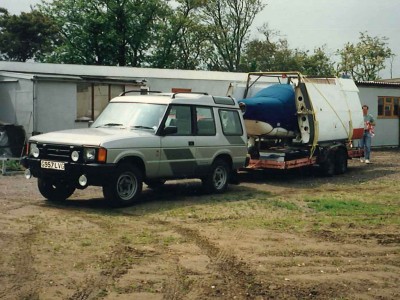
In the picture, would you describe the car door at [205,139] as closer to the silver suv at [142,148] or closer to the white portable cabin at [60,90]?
the silver suv at [142,148]

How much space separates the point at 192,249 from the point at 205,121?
5.15m

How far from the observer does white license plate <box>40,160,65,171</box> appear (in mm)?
10523

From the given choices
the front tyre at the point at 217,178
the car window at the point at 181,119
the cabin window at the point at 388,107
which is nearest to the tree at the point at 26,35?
the cabin window at the point at 388,107

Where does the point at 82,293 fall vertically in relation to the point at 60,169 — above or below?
below

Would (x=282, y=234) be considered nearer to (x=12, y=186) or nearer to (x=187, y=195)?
(x=187, y=195)

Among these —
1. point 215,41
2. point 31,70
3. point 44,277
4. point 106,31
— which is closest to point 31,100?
point 31,70

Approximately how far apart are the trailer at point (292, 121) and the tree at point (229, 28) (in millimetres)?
38013

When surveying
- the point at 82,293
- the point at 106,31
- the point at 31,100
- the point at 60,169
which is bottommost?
the point at 82,293

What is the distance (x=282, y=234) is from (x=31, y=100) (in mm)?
12603

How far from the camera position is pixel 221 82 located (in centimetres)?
2548

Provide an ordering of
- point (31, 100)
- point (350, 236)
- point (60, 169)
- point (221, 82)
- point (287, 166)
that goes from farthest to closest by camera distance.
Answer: point (221, 82), point (31, 100), point (287, 166), point (60, 169), point (350, 236)

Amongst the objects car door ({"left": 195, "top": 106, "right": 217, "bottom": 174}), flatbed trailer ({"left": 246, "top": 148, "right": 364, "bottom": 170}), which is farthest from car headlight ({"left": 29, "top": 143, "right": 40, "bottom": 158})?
flatbed trailer ({"left": 246, "top": 148, "right": 364, "bottom": 170})

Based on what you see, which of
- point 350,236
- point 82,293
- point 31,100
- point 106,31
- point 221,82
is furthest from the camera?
point 106,31

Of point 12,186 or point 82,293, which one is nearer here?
point 82,293
